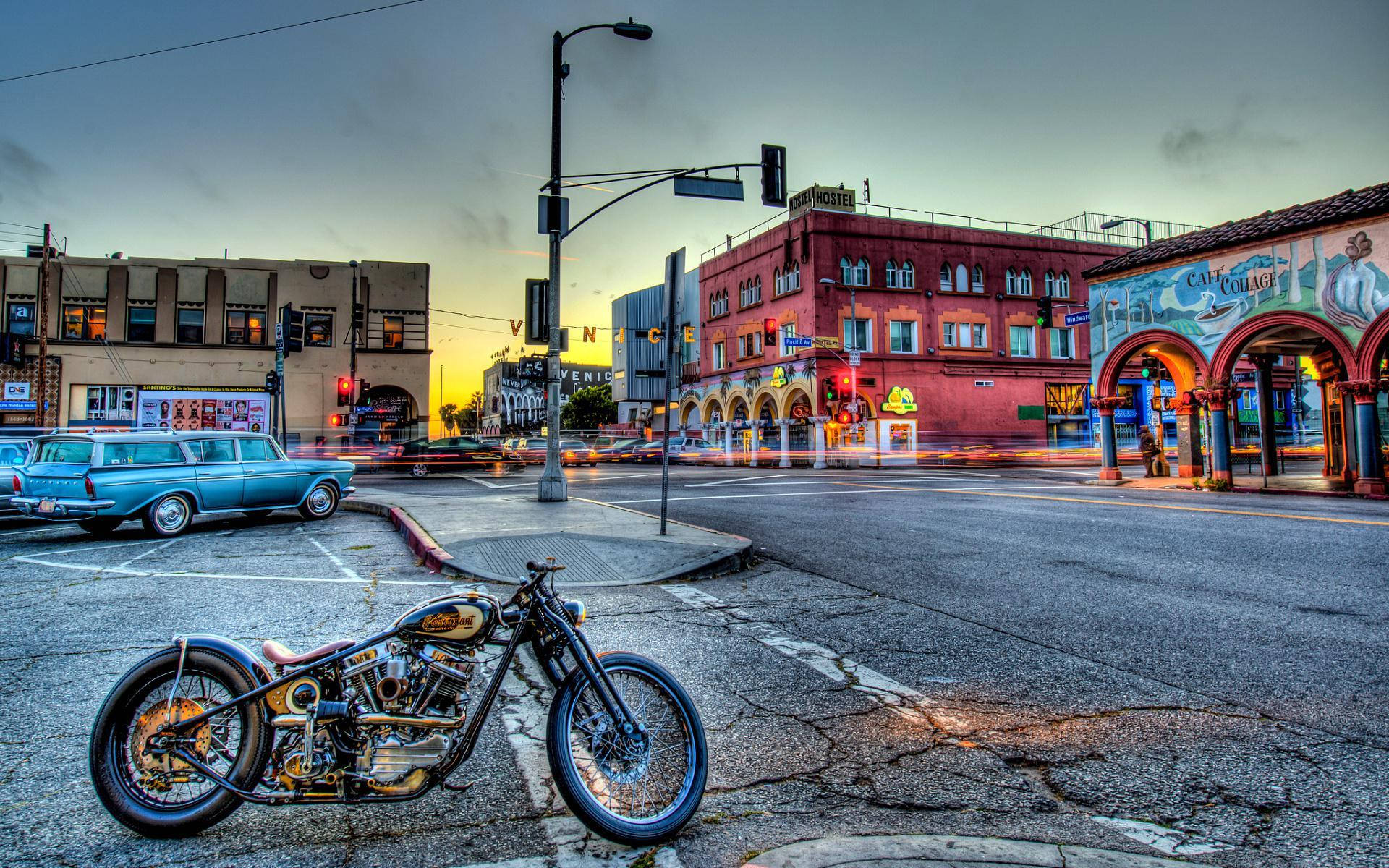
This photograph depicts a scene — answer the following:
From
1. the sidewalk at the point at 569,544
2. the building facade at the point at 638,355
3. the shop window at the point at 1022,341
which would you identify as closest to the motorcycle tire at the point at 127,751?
the sidewalk at the point at 569,544

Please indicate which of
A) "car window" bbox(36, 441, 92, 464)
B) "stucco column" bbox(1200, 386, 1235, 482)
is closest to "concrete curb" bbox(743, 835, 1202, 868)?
"car window" bbox(36, 441, 92, 464)

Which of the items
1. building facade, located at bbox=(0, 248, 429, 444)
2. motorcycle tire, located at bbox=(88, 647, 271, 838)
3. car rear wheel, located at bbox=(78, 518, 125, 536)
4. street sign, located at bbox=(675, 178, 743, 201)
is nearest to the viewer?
motorcycle tire, located at bbox=(88, 647, 271, 838)

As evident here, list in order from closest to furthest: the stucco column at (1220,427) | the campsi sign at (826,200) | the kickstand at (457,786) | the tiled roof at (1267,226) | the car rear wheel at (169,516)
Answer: the kickstand at (457,786) → the car rear wheel at (169,516) → the tiled roof at (1267,226) → the stucco column at (1220,427) → the campsi sign at (826,200)

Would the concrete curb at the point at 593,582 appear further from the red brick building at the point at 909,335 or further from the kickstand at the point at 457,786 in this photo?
the red brick building at the point at 909,335

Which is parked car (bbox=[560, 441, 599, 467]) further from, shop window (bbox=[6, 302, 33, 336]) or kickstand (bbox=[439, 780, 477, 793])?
kickstand (bbox=[439, 780, 477, 793])

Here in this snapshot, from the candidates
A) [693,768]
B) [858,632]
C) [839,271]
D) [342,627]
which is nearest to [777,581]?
[858,632]

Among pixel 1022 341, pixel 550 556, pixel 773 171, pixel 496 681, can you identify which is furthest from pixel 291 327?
pixel 1022 341

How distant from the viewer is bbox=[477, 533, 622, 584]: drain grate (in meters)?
8.12

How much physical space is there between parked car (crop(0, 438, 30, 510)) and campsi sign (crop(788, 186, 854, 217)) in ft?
123

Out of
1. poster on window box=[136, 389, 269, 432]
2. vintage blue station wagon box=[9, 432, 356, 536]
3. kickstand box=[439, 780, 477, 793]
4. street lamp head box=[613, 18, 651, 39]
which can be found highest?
street lamp head box=[613, 18, 651, 39]

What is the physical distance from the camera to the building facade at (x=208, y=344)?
39.7 m

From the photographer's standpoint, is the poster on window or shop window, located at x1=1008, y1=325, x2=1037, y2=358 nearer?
the poster on window

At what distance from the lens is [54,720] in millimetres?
4012

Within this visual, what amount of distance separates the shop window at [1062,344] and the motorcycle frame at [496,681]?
163ft
